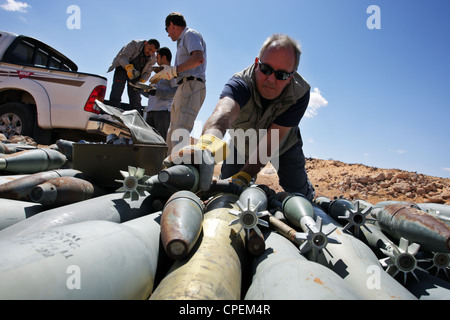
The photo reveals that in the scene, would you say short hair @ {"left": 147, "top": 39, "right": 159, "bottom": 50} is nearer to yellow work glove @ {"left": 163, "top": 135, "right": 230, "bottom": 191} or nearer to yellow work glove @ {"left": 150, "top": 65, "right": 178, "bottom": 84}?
yellow work glove @ {"left": 150, "top": 65, "right": 178, "bottom": 84}

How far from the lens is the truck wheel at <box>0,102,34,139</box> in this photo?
20.7 ft

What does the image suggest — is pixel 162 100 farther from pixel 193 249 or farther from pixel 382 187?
pixel 382 187

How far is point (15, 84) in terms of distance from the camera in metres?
6.23

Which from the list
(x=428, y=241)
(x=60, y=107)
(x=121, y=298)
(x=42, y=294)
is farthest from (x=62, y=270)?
(x=60, y=107)

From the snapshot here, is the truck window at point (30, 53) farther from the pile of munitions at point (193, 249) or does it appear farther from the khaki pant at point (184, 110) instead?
the pile of munitions at point (193, 249)

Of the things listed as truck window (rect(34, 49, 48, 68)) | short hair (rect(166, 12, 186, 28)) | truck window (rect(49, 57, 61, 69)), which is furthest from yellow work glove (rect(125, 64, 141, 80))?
truck window (rect(49, 57, 61, 69))

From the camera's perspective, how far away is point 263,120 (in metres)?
3.46

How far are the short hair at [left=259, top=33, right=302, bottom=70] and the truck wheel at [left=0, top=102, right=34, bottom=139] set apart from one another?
6030mm

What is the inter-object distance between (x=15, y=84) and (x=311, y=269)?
7.64 m

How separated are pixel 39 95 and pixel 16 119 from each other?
3.10ft

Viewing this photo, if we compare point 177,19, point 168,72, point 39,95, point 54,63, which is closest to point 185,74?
point 168,72

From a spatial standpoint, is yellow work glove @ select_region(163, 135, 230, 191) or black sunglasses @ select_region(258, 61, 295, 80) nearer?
yellow work glove @ select_region(163, 135, 230, 191)
